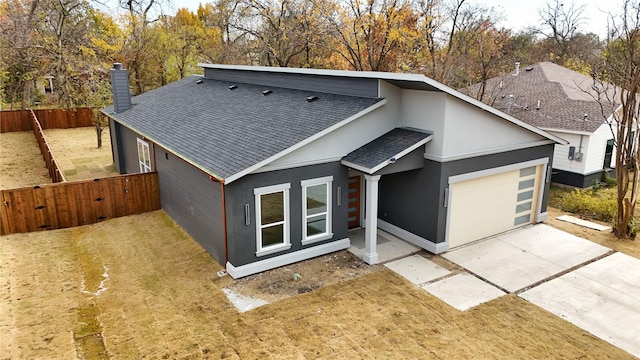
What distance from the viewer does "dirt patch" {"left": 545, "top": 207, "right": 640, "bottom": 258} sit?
40.8 feet

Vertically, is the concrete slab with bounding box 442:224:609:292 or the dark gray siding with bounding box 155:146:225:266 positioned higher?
the dark gray siding with bounding box 155:146:225:266

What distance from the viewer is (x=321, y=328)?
844 cm

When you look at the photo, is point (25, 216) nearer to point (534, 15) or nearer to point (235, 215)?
point (235, 215)

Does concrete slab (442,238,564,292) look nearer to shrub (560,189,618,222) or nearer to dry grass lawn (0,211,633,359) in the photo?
dry grass lawn (0,211,633,359)

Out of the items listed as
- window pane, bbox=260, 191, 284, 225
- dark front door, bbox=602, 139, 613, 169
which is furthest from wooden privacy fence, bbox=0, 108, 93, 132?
dark front door, bbox=602, 139, 613, 169

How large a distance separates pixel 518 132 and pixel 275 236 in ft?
25.6

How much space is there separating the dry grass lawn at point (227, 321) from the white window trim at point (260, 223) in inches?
43.6

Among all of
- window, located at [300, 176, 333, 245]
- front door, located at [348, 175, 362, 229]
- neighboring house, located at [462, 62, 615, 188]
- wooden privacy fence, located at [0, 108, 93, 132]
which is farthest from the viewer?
wooden privacy fence, located at [0, 108, 93, 132]

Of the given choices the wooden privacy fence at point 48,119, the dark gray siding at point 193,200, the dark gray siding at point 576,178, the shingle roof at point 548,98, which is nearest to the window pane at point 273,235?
the dark gray siding at point 193,200

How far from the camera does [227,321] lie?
8656mm

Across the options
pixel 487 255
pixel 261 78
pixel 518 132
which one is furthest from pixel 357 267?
pixel 261 78

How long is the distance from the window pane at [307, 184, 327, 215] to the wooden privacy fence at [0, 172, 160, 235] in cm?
672

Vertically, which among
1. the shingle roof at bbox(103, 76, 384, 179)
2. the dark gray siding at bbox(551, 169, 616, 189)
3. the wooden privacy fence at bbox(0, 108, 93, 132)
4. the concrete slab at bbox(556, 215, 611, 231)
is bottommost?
the concrete slab at bbox(556, 215, 611, 231)

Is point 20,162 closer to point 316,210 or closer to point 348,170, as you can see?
point 316,210
